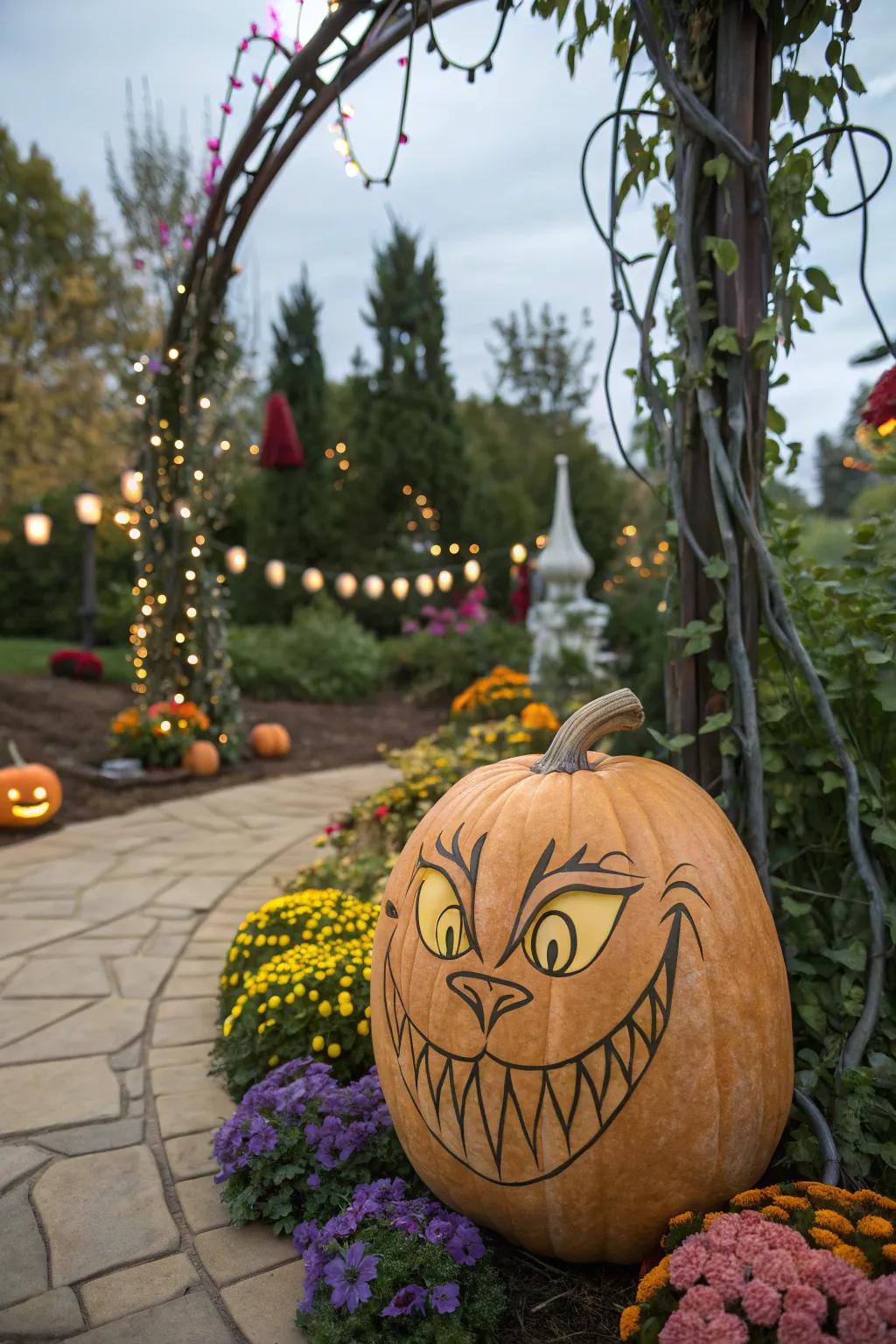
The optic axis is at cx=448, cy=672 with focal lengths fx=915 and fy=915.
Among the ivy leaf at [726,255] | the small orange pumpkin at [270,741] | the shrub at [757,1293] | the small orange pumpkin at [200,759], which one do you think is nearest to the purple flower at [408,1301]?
the shrub at [757,1293]

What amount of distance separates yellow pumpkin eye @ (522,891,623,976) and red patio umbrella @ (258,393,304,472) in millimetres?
9367

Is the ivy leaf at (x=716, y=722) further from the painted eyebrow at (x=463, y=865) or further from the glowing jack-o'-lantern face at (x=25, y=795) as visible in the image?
the glowing jack-o'-lantern face at (x=25, y=795)

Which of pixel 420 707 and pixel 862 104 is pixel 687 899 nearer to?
pixel 862 104

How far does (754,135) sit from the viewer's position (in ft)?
6.72

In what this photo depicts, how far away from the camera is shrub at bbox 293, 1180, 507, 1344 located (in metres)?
1.54

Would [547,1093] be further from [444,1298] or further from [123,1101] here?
[123,1101]

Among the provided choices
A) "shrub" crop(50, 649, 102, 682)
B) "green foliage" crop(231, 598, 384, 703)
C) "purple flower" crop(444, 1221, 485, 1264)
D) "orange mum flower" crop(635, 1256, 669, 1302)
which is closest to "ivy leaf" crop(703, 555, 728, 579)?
"orange mum flower" crop(635, 1256, 669, 1302)

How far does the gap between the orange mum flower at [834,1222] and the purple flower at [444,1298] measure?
0.61 m

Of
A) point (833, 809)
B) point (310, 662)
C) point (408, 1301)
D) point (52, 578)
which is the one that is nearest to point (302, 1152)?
point (408, 1301)

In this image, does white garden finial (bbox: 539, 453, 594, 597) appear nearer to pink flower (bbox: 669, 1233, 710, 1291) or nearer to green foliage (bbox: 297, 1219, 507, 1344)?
green foliage (bbox: 297, 1219, 507, 1344)

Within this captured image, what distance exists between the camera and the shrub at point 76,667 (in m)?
11.0

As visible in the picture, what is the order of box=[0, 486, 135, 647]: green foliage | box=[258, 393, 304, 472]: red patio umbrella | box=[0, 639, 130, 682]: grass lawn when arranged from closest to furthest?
box=[258, 393, 304, 472]: red patio umbrella
box=[0, 639, 130, 682]: grass lawn
box=[0, 486, 135, 647]: green foliage

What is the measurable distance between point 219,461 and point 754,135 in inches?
227

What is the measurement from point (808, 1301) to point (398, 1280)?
695mm
